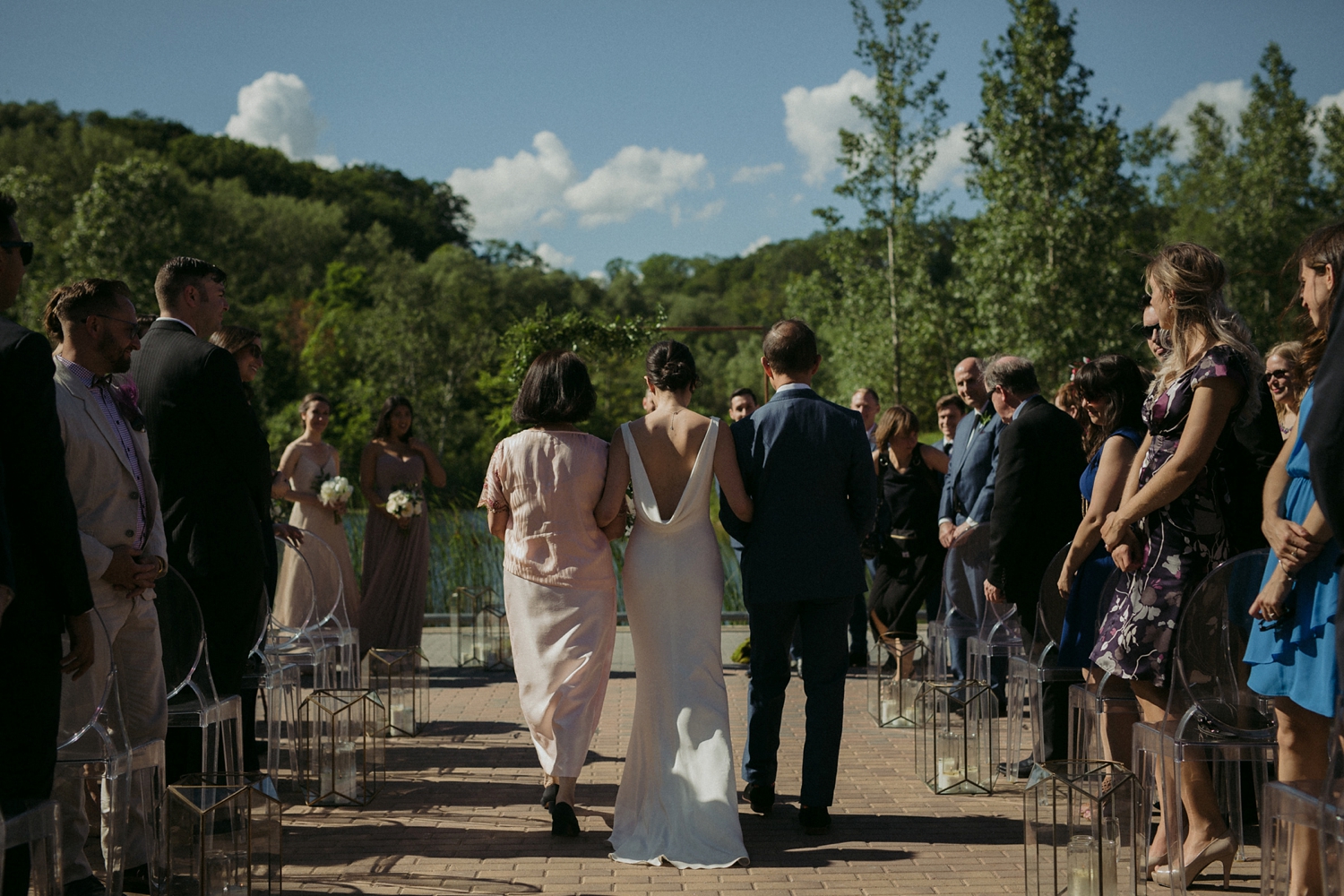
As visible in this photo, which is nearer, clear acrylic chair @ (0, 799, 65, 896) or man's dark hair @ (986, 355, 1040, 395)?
clear acrylic chair @ (0, 799, 65, 896)

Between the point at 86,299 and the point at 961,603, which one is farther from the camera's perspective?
the point at 961,603

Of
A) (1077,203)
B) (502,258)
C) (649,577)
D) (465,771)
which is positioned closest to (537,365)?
(649,577)

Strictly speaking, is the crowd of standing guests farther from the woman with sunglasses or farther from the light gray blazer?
the woman with sunglasses

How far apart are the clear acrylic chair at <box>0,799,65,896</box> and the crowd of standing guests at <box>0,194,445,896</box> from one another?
31 mm

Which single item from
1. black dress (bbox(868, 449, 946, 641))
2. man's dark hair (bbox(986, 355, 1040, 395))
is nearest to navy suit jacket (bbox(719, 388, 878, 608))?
man's dark hair (bbox(986, 355, 1040, 395))

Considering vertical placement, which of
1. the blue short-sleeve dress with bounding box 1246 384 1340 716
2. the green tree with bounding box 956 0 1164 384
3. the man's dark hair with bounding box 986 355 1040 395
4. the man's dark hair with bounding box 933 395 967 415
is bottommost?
the blue short-sleeve dress with bounding box 1246 384 1340 716

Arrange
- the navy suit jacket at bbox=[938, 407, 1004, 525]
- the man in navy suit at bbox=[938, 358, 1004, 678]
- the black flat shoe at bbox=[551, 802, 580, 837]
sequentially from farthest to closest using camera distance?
the navy suit jacket at bbox=[938, 407, 1004, 525] < the man in navy suit at bbox=[938, 358, 1004, 678] < the black flat shoe at bbox=[551, 802, 580, 837]

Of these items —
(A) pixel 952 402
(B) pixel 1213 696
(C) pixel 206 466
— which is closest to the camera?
(B) pixel 1213 696

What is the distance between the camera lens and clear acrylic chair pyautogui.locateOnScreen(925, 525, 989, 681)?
20.8 ft

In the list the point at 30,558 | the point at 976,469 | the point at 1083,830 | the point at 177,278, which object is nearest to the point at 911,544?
the point at 976,469

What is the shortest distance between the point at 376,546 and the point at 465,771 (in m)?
3.20

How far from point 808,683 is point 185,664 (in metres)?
2.48

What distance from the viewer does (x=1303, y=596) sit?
10.5 ft

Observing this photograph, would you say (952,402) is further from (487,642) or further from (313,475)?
(313,475)
